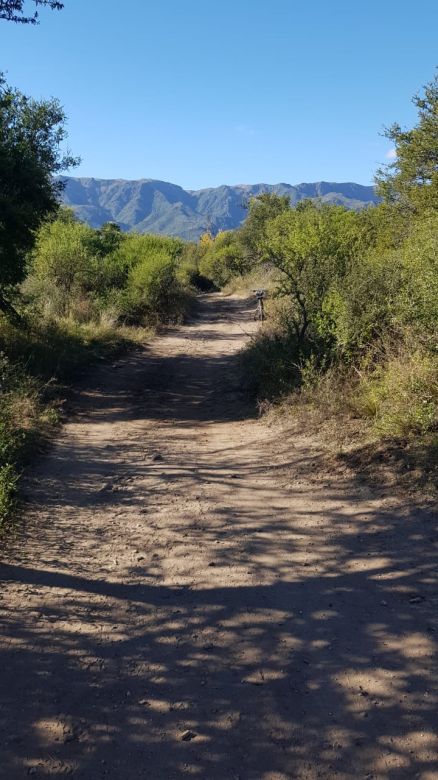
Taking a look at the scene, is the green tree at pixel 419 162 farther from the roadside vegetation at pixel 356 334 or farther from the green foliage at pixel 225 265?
the green foliage at pixel 225 265

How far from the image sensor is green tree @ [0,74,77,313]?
9984 millimetres

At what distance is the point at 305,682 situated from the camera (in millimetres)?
3100

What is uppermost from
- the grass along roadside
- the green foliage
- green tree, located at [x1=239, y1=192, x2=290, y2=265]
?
green tree, located at [x1=239, y1=192, x2=290, y2=265]

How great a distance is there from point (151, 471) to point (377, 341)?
366 centimetres

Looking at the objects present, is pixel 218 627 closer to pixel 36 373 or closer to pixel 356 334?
pixel 356 334

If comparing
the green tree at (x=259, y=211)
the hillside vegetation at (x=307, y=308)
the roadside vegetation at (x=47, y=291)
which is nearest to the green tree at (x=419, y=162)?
the hillside vegetation at (x=307, y=308)

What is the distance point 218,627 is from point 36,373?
862 cm

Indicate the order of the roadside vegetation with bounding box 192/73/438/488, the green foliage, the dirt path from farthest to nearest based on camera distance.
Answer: the green foliage < the roadside vegetation with bounding box 192/73/438/488 < the dirt path

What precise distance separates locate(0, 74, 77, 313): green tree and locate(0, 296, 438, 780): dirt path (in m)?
5.13

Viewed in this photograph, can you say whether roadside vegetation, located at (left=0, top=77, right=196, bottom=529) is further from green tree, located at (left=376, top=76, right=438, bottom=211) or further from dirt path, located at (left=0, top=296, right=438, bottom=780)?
green tree, located at (left=376, top=76, right=438, bottom=211)

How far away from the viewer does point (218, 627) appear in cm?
365

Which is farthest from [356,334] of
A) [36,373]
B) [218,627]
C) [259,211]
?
[259,211]

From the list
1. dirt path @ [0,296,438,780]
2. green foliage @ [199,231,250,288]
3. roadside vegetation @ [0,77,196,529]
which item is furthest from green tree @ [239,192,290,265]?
dirt path @ [0,296,438,780]

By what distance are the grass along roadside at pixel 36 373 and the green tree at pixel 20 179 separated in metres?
1.19
